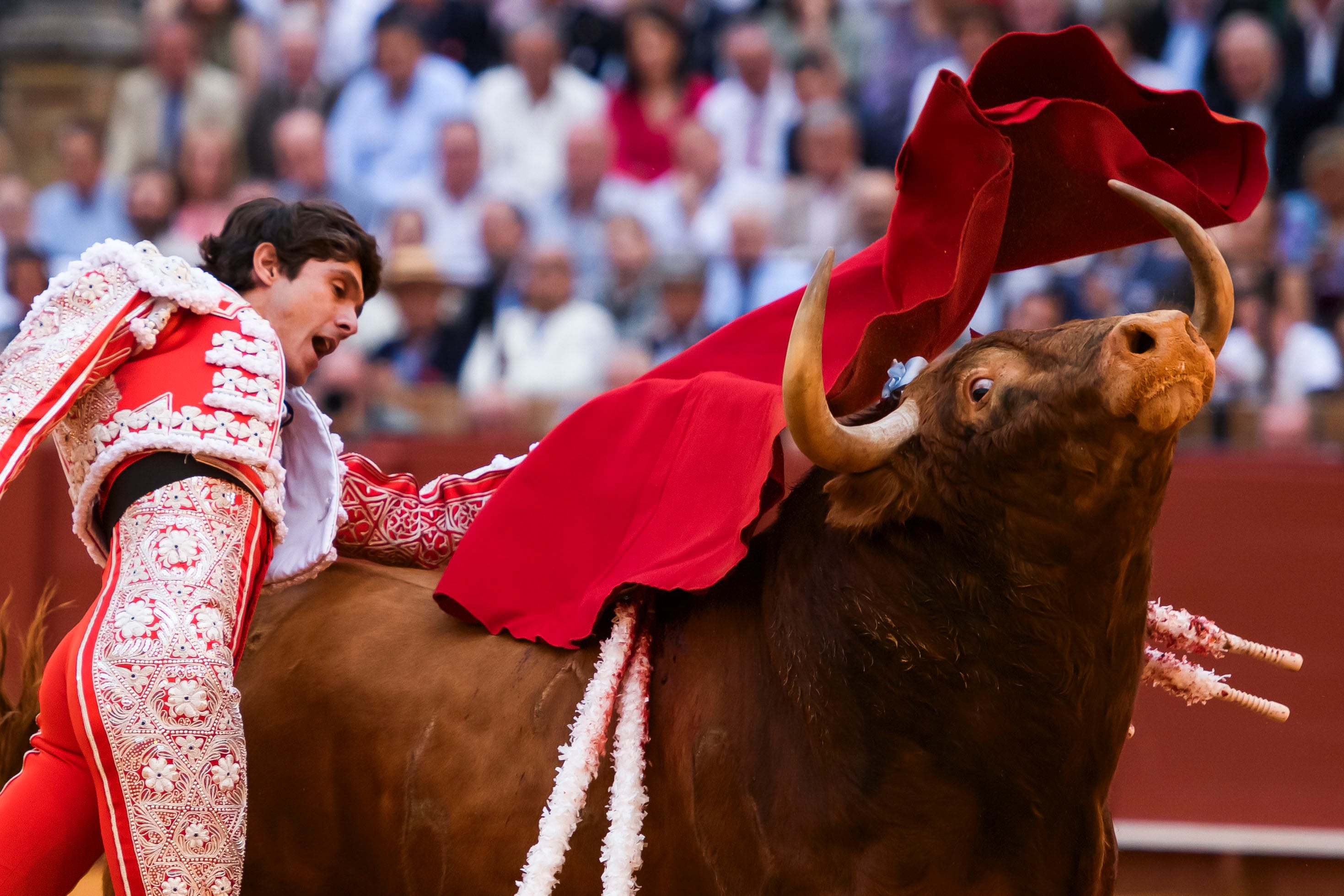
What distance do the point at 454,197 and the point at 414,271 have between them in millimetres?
819

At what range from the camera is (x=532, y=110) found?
695 centimetres

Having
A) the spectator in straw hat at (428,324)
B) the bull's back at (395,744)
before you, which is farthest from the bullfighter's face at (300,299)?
the spectator in straw hat at (428,324)

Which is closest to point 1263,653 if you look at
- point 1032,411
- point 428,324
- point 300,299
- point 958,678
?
point 958,678

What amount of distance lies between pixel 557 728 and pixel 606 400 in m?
0.64

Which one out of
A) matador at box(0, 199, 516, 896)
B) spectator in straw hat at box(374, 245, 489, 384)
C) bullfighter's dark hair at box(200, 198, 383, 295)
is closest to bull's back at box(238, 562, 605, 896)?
matador at box(0, 199, 516, 896)

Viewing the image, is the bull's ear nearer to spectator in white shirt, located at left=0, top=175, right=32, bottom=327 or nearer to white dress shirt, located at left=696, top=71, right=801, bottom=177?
white dress shirt, located at left=696, top=71, right=801, bottom=177

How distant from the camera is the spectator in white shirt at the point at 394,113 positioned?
7.00 m

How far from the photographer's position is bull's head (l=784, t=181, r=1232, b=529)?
82.7 inches

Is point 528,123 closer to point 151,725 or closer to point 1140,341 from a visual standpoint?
point 151,725

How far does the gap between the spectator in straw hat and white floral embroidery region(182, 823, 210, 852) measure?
348cm

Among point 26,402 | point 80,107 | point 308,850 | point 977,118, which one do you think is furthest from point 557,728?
point 80,107

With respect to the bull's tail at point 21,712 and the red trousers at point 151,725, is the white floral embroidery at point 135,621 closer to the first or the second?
the red trousers at point 151,725

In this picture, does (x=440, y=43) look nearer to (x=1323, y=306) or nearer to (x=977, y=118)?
(x=1323, y=306)

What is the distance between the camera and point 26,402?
2328 mm
